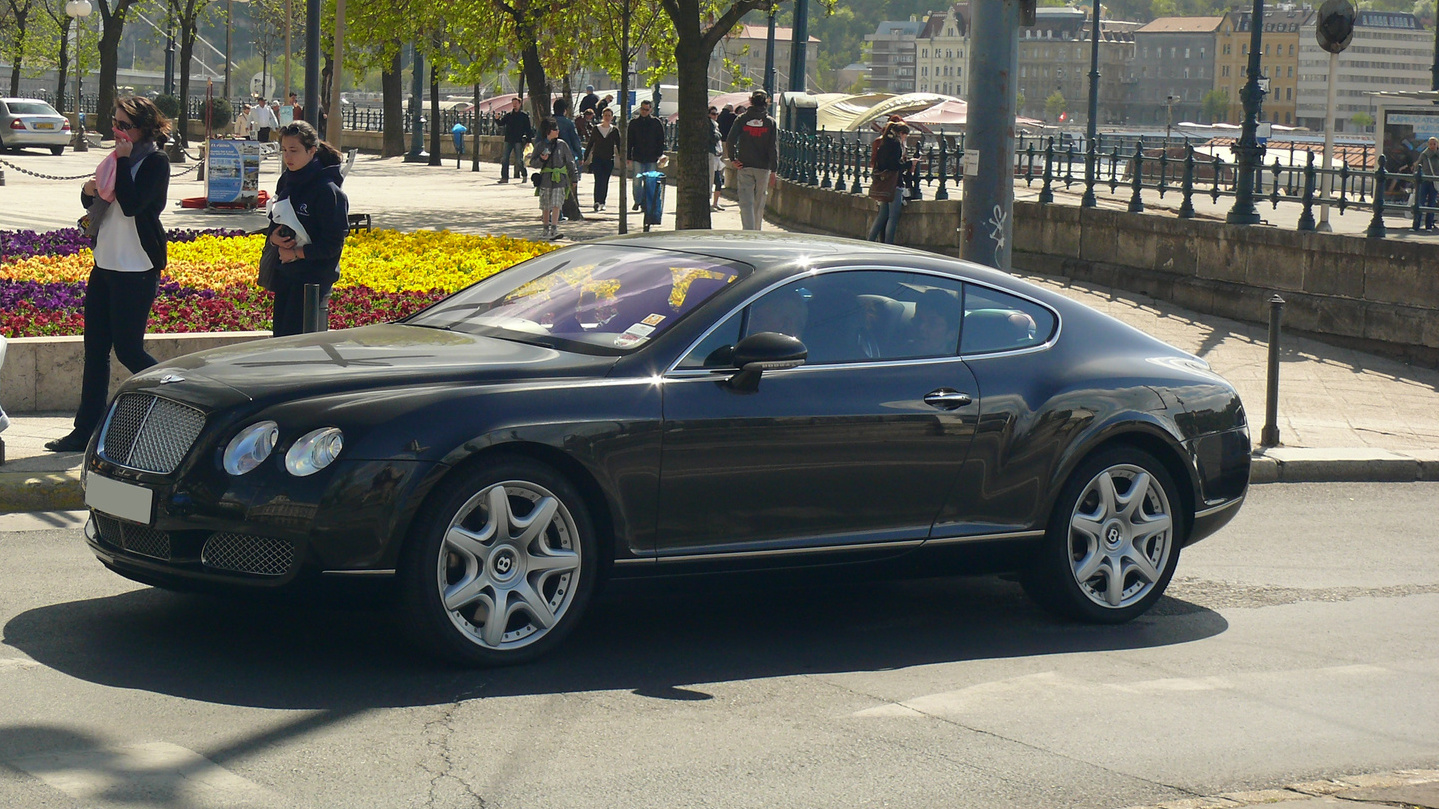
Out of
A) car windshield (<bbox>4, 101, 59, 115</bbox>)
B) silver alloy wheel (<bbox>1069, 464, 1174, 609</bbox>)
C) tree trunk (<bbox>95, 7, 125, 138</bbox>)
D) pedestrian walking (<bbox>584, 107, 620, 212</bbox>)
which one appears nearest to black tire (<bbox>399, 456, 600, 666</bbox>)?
silver alloy wheel (<bbox>1069, 464, 1174, 609</bbox>)

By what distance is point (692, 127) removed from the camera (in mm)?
21688

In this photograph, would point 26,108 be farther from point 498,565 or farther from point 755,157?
point 498,565

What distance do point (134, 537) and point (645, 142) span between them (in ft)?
67.5

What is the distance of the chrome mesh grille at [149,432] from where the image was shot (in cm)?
564

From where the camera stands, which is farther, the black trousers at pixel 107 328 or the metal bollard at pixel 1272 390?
the metal bollard at pixel 1272 390

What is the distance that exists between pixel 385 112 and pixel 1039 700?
48.9m

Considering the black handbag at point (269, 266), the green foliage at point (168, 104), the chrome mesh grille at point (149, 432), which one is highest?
the green foliage at point (168, 104)

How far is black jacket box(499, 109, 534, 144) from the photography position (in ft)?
127

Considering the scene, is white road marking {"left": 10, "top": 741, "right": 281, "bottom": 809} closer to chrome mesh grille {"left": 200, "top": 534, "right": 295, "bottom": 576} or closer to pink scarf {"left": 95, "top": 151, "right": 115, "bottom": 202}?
chrome mesh grille {"left": 200, "top": 534, "right": 295, "bottom": 576}

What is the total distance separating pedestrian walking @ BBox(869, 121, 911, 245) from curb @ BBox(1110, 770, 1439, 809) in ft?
52.5

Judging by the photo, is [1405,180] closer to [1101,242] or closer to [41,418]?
[1101,242]

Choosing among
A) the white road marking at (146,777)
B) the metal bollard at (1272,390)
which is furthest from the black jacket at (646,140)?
the white road marking at (146,777)

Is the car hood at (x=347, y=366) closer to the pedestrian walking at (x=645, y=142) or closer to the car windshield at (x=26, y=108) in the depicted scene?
the pedestrian walking at (x=645, y=142)

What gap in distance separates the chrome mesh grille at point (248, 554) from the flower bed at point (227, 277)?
516 cm
